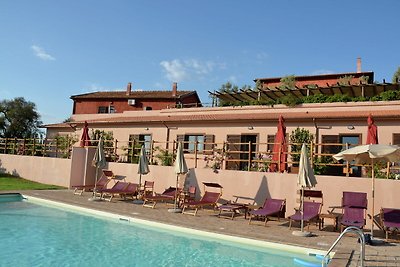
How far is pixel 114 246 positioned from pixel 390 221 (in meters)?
7.28

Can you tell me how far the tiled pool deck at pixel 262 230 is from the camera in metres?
7.63

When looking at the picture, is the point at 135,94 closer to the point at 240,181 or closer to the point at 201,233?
the point at 240,181

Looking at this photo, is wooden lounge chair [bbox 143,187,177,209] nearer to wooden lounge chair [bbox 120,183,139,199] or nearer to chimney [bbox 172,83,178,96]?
wooden lounge chair [bbox 120,183,139,199]

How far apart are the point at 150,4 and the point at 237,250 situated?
989 cm

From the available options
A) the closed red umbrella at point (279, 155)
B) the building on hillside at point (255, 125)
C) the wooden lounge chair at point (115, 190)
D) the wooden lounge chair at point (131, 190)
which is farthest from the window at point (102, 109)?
the closed red umbrella at point (279, 155)

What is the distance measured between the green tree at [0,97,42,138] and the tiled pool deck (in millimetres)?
35863

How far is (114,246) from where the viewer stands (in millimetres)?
9070

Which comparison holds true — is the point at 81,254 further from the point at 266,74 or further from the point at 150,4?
the point at 266,74

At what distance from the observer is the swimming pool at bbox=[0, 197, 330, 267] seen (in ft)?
26.0

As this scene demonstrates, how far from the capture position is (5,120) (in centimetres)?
4625

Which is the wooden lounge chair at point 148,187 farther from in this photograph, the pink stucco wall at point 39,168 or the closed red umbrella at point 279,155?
the pink stucco wall at point 39,168

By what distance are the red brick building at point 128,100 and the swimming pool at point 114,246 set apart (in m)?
28.3

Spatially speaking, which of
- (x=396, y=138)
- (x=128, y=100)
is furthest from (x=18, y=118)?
(x=396, y=138)

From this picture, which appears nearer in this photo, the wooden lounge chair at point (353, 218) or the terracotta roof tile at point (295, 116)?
the wooden lounge chair at point (353, 218)
